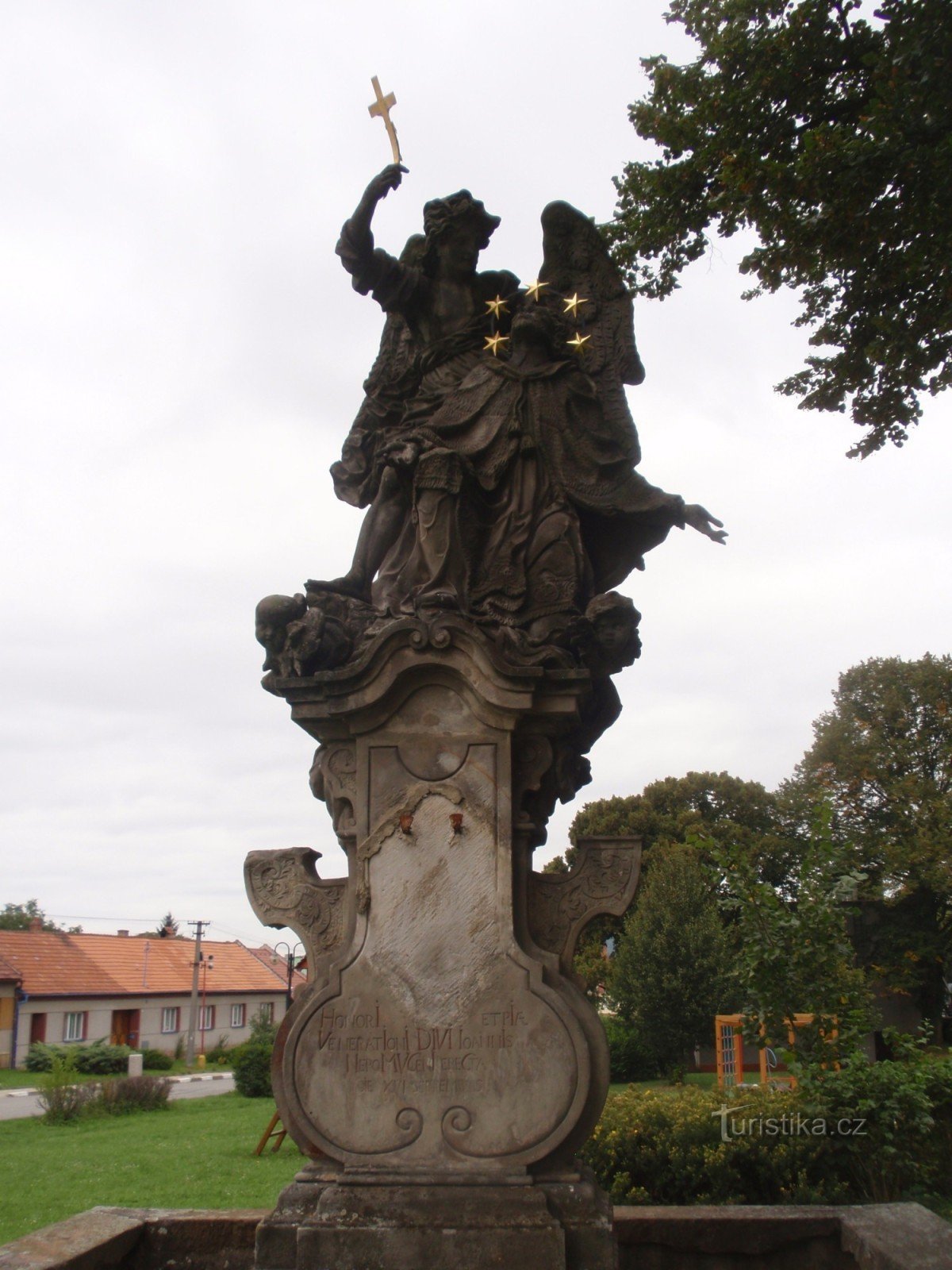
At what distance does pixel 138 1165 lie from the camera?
14.2 m

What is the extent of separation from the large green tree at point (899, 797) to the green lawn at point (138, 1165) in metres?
18.2

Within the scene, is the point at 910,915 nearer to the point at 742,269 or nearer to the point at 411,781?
the point at 742,269

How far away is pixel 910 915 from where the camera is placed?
32062 mm

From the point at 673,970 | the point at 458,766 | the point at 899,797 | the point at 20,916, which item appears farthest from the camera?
the point at 20,916

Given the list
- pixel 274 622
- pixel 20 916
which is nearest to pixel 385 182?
pixel 274 622

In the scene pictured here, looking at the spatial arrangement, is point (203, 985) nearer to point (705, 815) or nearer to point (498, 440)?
point (705, 815)

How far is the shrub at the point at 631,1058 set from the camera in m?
24.7

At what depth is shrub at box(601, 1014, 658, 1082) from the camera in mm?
24703

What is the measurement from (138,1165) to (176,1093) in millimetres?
14716

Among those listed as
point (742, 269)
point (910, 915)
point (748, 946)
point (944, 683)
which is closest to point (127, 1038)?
point (910, 915)

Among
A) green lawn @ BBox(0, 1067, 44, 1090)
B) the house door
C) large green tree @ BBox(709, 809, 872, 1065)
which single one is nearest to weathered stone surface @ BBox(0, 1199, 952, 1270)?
large green tree @ BBox(709, 809, 872, 1065)

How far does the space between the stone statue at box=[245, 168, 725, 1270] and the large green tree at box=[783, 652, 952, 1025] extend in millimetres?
25423

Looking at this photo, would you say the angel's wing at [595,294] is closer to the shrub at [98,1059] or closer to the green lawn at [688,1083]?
the green lawn at [688,1083]

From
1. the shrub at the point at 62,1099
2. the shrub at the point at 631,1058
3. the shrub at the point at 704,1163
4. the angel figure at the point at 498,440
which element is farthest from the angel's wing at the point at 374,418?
the shrub at the point at 631,1058
